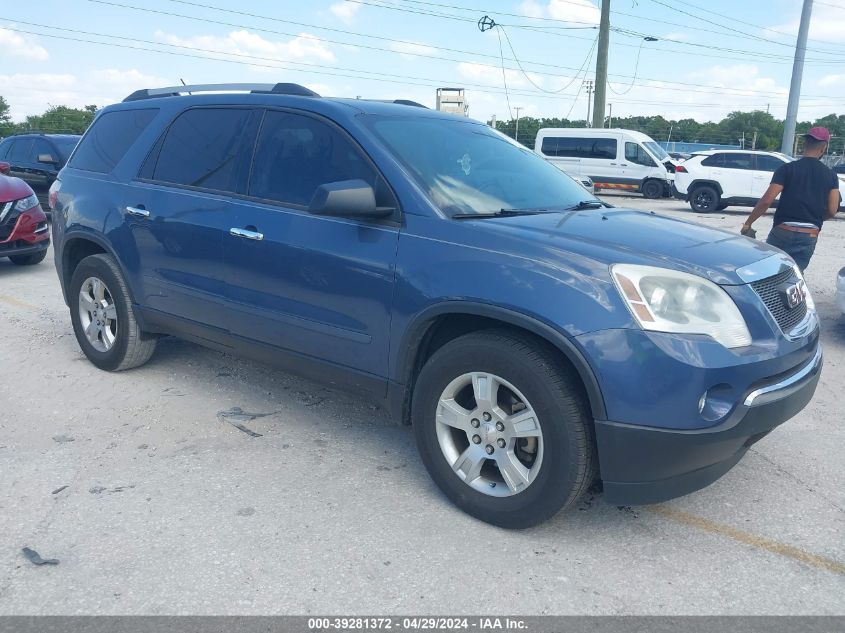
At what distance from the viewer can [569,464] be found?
294 centimetres

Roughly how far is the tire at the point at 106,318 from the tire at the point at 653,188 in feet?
69.5

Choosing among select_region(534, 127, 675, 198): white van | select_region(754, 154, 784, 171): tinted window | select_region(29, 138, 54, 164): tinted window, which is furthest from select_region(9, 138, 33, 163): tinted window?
select_region(754, 154, 784, 171): tinted window

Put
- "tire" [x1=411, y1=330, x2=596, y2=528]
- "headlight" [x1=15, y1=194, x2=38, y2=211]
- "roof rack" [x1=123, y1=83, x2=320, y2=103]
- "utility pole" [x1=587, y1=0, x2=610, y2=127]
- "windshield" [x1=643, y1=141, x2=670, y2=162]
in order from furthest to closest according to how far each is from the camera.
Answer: "utility pole" [x1=587, y1=0, x2=610, y2=127] < "windshield" [x1=643, y1=141, x2=670, y2=162] < "headlight" [x1=15, y1=194, x2=38, y2=211] < "roof rack" [x1=123, y1=83, x2=320, y2=103] < "tire" [x1=411, y1=330, x2=596, y2=528]

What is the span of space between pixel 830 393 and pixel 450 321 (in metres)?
3.15

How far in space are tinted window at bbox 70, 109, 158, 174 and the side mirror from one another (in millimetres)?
2163

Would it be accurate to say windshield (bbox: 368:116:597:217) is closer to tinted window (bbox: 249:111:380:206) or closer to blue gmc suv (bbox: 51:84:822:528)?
blue gmc suv (bbox: 51:84:822:528)

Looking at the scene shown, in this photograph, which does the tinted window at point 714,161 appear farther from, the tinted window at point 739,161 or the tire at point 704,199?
the tire at point 704,199

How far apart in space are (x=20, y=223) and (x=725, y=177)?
1712 centimetres

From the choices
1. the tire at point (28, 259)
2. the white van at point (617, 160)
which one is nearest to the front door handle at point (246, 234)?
the tire at point (28, 259)

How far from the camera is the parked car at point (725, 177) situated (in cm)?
1950

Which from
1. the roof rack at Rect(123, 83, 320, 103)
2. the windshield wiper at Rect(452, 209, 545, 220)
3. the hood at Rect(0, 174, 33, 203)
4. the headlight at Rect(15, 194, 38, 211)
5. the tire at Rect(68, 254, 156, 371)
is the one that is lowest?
the tire at Rect(68, 254, 156, 371)

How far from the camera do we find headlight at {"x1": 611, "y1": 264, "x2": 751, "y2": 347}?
283 centimetres
